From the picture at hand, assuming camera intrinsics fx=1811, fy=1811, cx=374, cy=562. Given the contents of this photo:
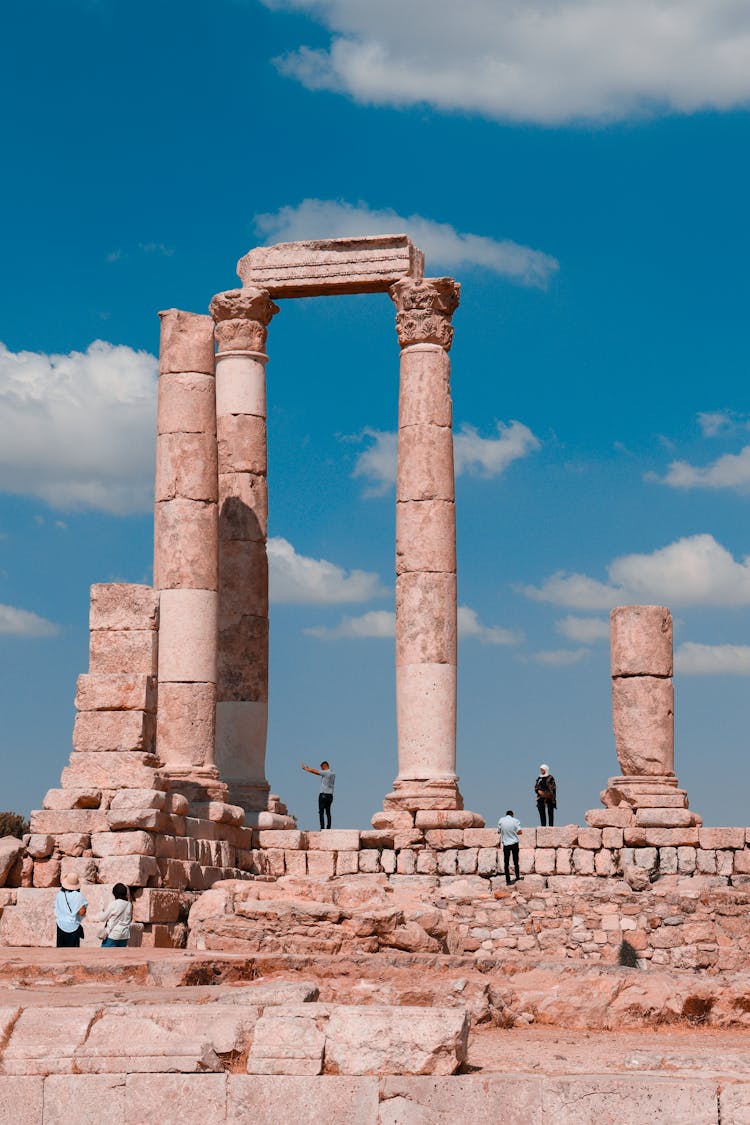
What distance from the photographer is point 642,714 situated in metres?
28.6

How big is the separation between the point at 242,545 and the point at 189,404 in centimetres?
331

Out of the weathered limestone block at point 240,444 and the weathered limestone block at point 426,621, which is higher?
the weathered limestone block at point 240,444

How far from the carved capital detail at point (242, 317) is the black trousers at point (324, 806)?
7.68 metres

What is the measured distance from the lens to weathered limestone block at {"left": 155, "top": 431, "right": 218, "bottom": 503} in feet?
89.7

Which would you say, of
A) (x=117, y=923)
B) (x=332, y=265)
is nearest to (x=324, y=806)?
(x=332, y=265)

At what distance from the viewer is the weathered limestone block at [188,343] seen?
1089 inches

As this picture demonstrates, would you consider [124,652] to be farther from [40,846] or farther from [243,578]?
[243,578]

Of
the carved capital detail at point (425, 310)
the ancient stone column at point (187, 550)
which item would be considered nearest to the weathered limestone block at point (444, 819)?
the ancient stone column at point (187, 550)

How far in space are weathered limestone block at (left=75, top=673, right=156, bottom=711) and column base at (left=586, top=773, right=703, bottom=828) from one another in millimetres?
8271

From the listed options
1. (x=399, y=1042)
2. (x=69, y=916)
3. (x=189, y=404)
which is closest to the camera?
(x=399, y=1042)

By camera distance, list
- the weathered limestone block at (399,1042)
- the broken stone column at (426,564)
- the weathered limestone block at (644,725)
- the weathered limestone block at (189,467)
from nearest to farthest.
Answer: the weathered limestone block at (399,1042)
the weathered limestone block at (189,467)
the weathered limestone block at (644,725)
the broken stone column at (426,564)

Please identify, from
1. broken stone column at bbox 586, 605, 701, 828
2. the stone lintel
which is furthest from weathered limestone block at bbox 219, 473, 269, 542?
broken stone column at bbox 586, 605, 701, 828

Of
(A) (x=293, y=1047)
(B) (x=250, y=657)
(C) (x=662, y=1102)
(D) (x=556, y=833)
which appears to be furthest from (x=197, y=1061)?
(B) (x=250, y=657)

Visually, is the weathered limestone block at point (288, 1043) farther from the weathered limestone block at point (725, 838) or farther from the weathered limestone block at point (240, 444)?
the weathered limestone block at point (240, 444)
